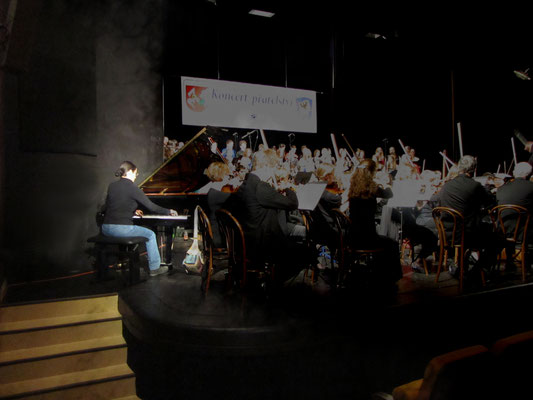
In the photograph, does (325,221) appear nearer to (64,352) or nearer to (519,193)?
(519,193)

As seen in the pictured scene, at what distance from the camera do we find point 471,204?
3.61 metres

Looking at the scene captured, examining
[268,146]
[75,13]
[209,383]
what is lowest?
[209,383]

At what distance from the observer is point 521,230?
13.2 ft

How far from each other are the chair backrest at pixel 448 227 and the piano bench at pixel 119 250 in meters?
2.71

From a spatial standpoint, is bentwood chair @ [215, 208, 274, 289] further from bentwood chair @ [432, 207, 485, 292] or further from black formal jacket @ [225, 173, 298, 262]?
bentwood chair @ [432, 207, 485, 292]

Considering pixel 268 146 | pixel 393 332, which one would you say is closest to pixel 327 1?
pixel 268 146

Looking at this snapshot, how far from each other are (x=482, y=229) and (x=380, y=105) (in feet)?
11.4

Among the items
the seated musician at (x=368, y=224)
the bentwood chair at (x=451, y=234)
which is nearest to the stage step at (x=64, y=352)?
the seated musician at (x=368, y=224)

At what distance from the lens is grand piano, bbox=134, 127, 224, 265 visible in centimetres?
419

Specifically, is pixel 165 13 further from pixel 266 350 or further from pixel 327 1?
pixel 266 350

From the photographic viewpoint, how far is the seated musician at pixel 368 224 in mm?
3408

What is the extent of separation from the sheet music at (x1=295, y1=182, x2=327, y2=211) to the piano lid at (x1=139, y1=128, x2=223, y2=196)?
1400 millimetres

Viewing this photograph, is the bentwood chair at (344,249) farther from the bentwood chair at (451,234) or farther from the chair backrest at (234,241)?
the chair backrest at (234,241)

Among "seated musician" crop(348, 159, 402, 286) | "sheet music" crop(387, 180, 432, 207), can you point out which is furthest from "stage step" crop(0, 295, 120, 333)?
"sheet music" crop(387, 180, 432, 207)
